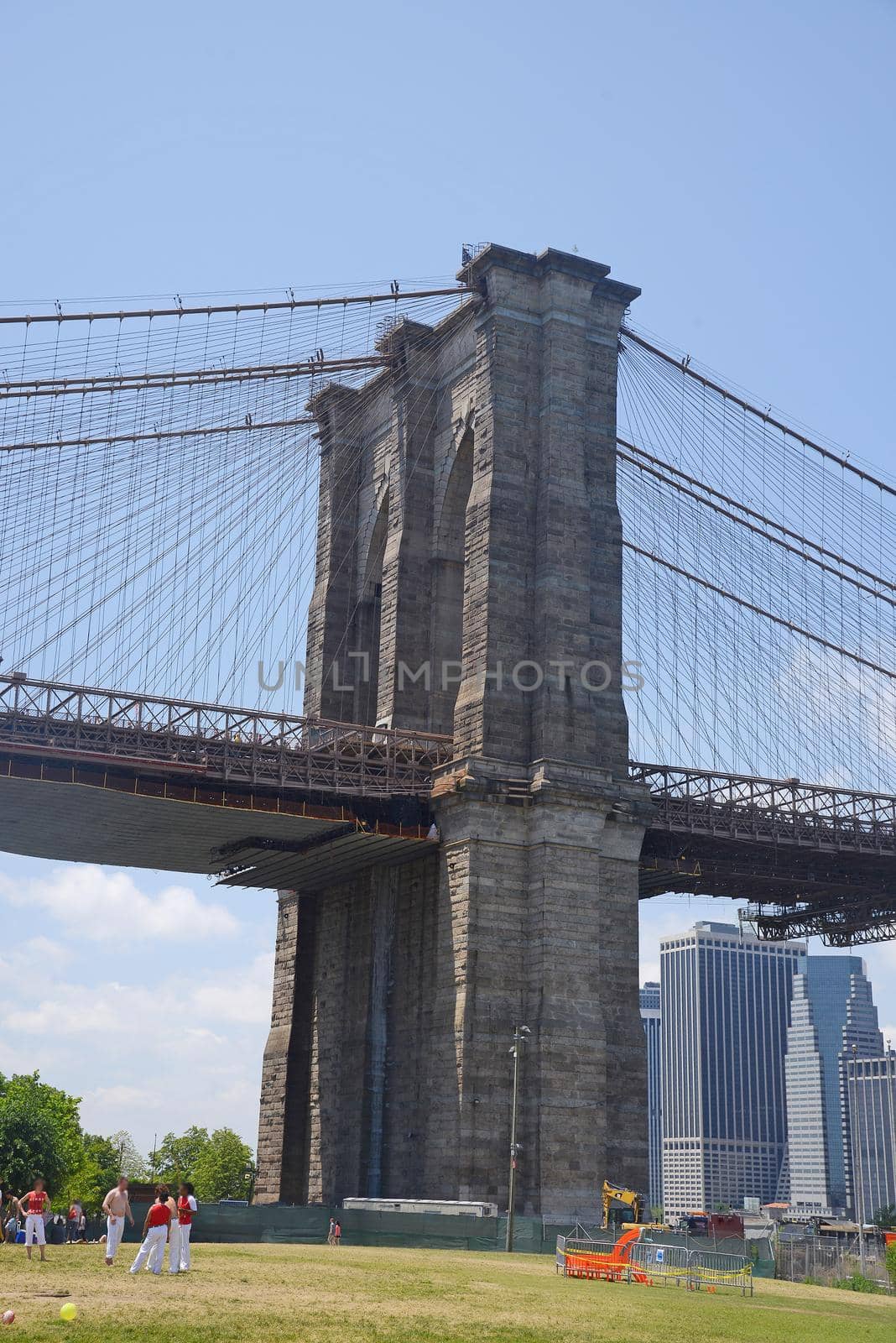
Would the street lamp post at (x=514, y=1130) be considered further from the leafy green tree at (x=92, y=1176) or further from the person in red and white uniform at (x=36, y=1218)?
the leafy green tree at (x=92, y=1176)

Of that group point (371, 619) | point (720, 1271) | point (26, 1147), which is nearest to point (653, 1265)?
point (720, 1271)

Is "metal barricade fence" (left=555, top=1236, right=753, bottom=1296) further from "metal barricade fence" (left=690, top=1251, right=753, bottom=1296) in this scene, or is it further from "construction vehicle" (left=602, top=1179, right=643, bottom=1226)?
"construction vehicle" (left=602, top=1179, right=643, bottom=1226)

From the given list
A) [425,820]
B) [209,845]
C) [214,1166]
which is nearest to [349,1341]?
[425,820]

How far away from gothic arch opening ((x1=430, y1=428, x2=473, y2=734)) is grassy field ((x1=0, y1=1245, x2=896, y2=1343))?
29763 mm

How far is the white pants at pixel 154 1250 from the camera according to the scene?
27034 millimetres

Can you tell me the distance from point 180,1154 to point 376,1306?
456 feet

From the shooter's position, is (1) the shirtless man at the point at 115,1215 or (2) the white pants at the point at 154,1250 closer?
(2) the white pants at the point at 154,1250

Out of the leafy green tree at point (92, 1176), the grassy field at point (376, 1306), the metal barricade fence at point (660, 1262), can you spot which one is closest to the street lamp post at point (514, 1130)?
the metal barricade fence at point (660, 1262)

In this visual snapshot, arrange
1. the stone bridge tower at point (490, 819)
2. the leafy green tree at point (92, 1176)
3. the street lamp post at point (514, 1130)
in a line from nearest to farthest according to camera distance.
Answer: the street lamp post at point (514, 1130) < the stone bridge tower at point (490, 819) < the leafy green tree at point (92, 1176)

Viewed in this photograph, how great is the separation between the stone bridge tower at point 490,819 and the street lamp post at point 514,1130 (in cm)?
69

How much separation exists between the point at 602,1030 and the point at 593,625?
15.1 m

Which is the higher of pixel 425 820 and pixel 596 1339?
pixel 425 820

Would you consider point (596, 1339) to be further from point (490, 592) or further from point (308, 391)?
point (308, 391)

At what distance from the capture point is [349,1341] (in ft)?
66.7
